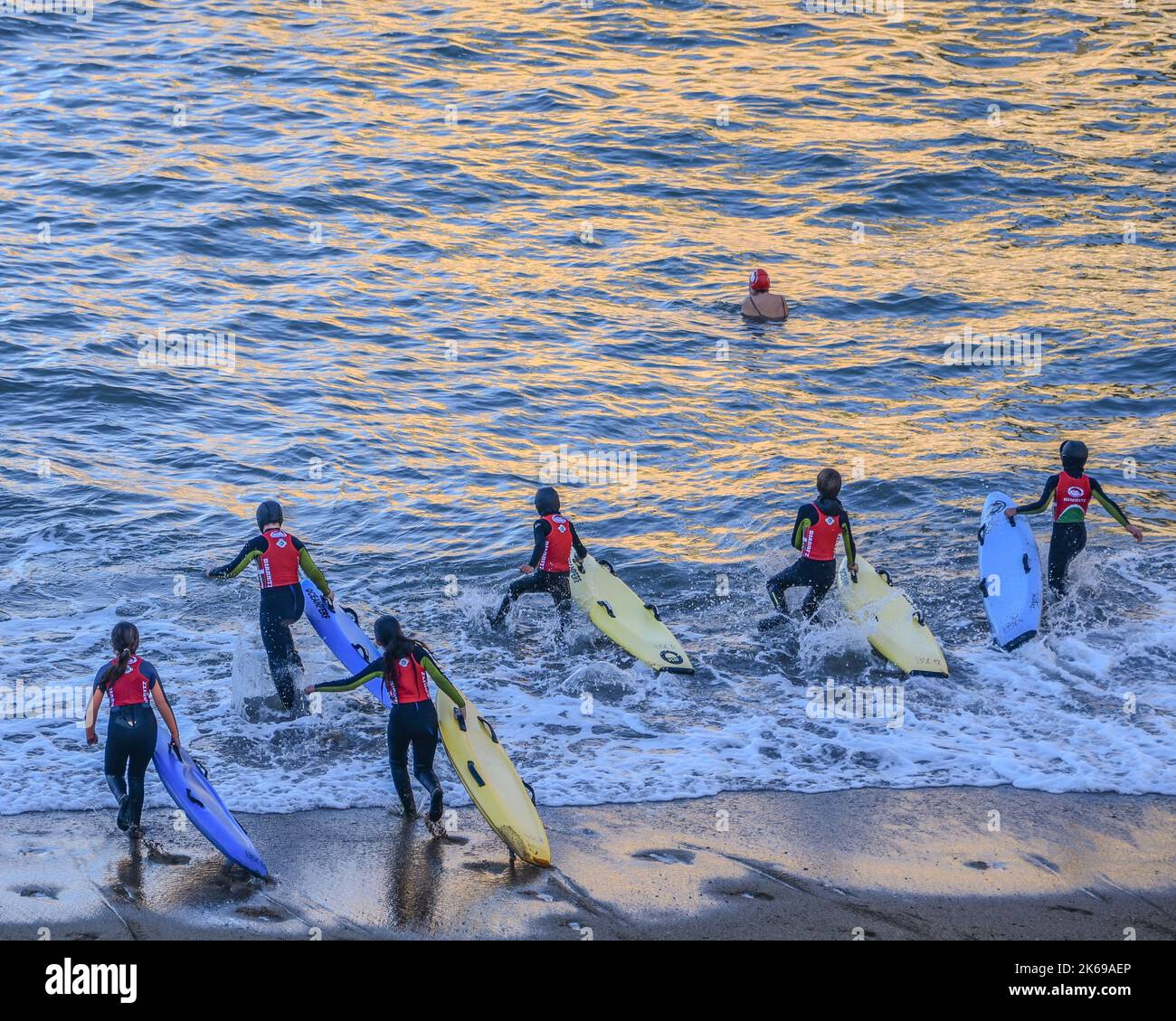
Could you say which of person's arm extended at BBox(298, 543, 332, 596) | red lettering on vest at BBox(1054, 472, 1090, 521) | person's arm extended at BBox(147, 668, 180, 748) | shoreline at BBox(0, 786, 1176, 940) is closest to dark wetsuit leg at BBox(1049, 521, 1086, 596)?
red lettering on vest at BBox(1054, 472, 1090, 521)

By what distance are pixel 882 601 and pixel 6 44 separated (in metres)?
27.9

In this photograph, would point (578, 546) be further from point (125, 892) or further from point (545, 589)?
point (125, 892)

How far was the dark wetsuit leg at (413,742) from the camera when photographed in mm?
9844

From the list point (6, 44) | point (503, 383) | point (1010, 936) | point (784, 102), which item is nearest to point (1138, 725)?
point (1010, 936)

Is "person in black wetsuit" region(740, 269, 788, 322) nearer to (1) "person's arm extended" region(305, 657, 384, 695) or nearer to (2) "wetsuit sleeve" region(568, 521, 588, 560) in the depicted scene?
(2) "wetsuit sleeve" region(568, 521, 588, 560)

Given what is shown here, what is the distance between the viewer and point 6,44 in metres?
31.3

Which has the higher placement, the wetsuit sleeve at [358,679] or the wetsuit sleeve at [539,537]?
the wetsuit sleeve at [539,537]

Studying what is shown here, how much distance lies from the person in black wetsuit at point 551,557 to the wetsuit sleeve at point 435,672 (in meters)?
3.03

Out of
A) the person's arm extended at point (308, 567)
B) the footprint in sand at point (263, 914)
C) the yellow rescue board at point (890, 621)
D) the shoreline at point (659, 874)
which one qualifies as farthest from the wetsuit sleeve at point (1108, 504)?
the footprint in sand at point (263, 914)

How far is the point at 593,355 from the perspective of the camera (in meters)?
20.9

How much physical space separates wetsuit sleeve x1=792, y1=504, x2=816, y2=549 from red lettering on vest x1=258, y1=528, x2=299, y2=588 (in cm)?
501

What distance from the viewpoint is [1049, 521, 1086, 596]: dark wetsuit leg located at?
1356 cm

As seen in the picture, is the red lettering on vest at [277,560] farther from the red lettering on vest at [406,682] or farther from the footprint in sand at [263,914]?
the footprint in sand at [263,914]

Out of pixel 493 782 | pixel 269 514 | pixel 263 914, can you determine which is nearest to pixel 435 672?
pixel 493 782
